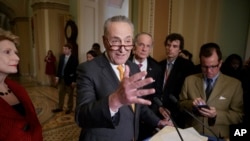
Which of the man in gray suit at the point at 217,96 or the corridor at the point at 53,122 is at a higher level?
the man in gray suit at the point at 217,96

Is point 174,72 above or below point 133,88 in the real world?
below

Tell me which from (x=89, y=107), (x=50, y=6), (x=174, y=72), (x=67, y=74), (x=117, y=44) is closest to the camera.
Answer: (x=89, y=107)

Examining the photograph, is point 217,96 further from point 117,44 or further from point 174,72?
point 117,44

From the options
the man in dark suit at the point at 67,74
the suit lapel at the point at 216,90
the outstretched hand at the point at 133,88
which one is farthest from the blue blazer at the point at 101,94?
the man in dark suit at the point at 67,74

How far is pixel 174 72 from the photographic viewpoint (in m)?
2.05

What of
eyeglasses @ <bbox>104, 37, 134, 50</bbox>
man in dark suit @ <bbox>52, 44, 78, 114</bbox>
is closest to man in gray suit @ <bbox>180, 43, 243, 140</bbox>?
eyeglasses @ <bbox>104, 37, 134, 50</bbox>

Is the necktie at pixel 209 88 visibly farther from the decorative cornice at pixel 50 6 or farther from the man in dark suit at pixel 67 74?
the decorative cornice at pixel 50 6

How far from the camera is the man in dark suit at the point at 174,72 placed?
2.02m

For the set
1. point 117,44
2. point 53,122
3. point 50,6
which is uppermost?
point 50,6

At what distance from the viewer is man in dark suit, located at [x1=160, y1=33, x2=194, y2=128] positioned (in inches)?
79.4

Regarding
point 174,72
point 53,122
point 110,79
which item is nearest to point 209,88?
point 174,72

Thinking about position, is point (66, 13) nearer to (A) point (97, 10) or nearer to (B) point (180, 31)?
(A) point (97, 10)

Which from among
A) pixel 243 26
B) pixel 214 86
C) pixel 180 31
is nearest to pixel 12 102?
pixel 214 86

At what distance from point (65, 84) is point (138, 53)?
8.84 ft
